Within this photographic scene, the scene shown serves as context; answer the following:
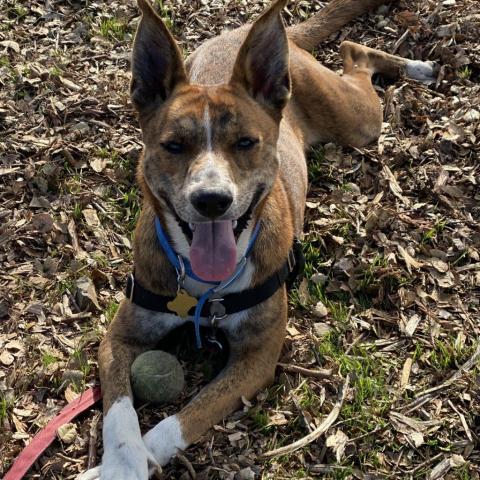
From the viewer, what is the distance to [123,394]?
13.2 feet

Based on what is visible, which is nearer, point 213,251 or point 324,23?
point 213,251

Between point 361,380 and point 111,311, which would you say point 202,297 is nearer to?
point 111,311

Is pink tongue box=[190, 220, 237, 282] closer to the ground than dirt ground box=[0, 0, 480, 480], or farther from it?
farther from it

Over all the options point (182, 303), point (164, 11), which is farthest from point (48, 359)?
point (164, 11)

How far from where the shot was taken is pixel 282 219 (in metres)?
4.50

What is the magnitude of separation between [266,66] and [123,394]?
1.92 meters

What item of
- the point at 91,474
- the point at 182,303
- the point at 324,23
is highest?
the point at 324,23

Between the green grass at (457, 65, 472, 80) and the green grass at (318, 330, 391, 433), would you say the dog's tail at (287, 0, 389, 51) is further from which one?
the green grass at (318, 330, 391, 433)

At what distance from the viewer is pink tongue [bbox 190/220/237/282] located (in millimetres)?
3924

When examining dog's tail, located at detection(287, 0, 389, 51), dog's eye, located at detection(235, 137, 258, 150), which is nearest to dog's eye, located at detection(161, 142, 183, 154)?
dog's eye, located at detection(235, 137, 258, 150)

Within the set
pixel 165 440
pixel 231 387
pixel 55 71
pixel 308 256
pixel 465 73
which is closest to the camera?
pixel 165 440

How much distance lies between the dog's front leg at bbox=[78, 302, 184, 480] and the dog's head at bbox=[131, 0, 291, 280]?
1.99 ft

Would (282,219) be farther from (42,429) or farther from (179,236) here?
(42,429)

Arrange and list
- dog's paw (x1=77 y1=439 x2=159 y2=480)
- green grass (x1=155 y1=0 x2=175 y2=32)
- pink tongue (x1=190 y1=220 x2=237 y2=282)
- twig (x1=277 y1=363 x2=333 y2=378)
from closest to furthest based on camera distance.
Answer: dog's paw (x1=77 y1=439 x2=159 y2=480) < pink tongue (x1=190 y1=220 x2=237 y2=282) < twig (x1=277 y1=363 x2=333 y2=378) < green grass (x1=155 y1=0 x2=175 y2=32)
